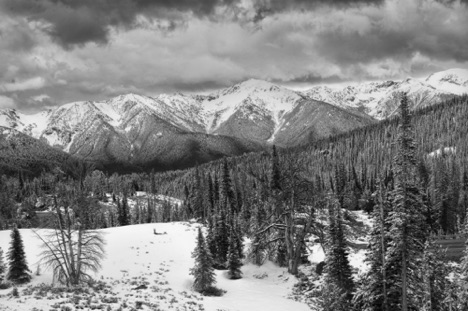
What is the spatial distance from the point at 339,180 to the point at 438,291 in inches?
4977

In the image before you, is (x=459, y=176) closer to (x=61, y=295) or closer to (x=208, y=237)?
(x=208, y=237)

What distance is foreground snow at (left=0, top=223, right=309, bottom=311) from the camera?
26156 mm

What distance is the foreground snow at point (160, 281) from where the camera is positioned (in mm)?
26156

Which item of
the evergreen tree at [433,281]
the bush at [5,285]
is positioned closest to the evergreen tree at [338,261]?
the evergreen tree at [433,281]

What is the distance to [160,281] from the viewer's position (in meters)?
35.2

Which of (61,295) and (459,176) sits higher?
(459,176)

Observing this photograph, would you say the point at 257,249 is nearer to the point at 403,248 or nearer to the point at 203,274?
the point at 203,274

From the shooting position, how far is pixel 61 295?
24141 millimetres

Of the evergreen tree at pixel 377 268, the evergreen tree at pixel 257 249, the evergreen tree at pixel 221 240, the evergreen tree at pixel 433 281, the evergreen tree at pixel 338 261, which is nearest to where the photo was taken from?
the evergreen tree at pixel 377 268

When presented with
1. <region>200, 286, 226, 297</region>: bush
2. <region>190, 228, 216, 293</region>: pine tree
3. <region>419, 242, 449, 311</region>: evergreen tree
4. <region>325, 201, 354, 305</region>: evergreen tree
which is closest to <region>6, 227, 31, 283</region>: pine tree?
<region>190, 228, 216, 293</region>: pine tree

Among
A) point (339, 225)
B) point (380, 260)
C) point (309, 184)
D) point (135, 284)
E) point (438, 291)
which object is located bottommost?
point (438, 291)

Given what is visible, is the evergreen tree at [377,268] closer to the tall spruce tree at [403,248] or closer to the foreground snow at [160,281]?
the tall spruce tree at [403,248]

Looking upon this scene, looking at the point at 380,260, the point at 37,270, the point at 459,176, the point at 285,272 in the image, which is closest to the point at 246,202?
the point at 285,272

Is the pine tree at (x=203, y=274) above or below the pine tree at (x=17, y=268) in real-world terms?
below
